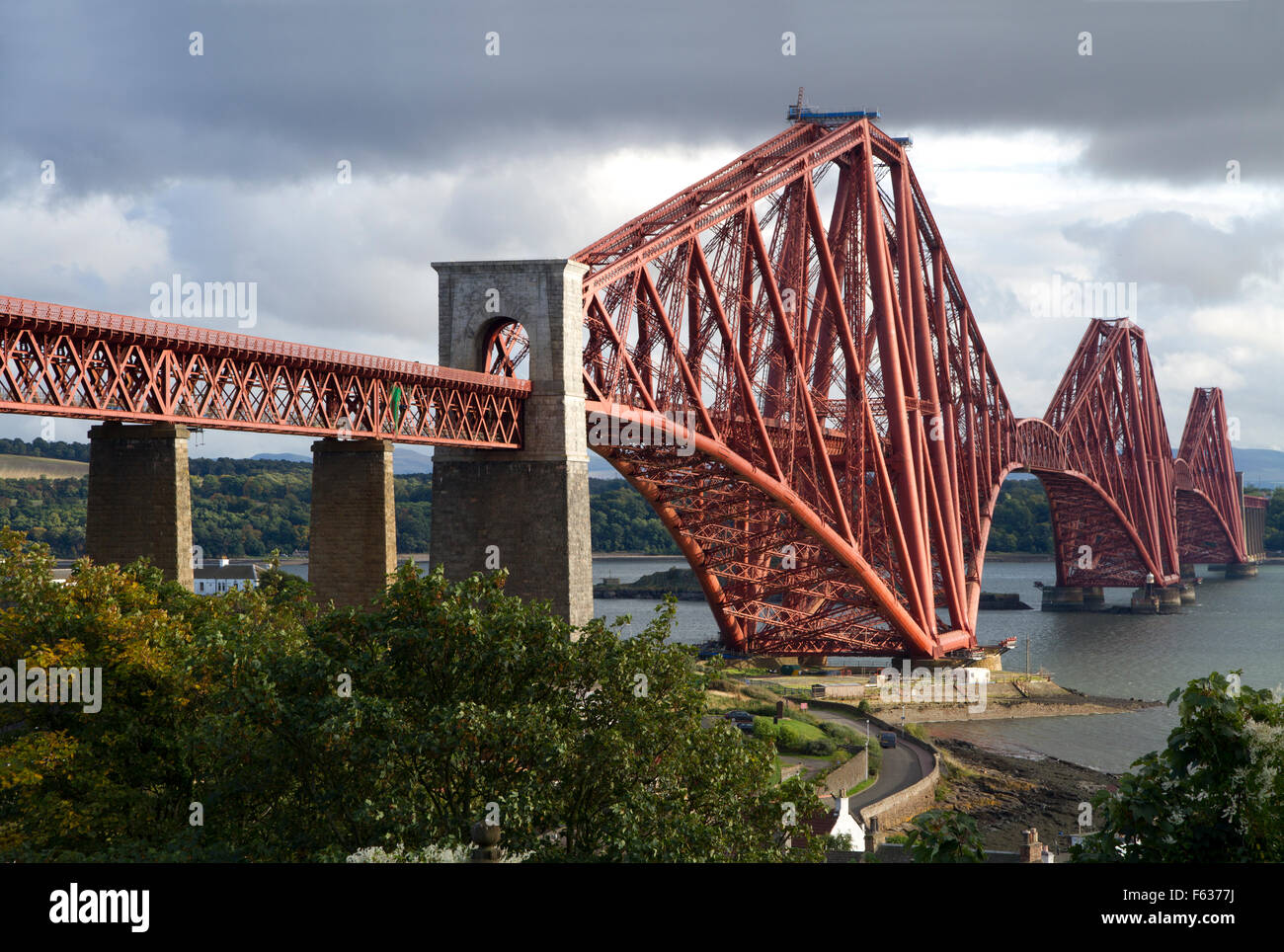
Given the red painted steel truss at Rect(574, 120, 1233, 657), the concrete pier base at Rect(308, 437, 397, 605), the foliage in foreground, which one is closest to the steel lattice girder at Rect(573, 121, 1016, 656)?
the red painted steel truss at Rect(574, 120, 1233, 657)

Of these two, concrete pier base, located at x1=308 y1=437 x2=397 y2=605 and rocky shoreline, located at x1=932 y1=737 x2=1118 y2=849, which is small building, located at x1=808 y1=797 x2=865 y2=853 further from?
concrete pier base, located at x1=308 y1=437 x2=397 y2=605

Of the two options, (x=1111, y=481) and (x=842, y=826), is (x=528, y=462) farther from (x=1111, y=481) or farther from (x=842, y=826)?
(x=1111, y=481)

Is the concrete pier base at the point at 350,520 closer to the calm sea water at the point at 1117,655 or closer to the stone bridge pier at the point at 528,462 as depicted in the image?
the stone bridge pier at the point at 528,462

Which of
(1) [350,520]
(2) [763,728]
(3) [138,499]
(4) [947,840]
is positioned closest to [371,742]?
(4) [947,840]

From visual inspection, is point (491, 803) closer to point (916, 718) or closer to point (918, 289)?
point (916, 718)

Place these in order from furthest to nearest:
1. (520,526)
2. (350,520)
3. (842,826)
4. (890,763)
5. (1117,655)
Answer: (1117,655), (890,763), (520,526), (842,826), (350,520)

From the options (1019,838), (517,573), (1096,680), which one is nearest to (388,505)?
(517,573)
